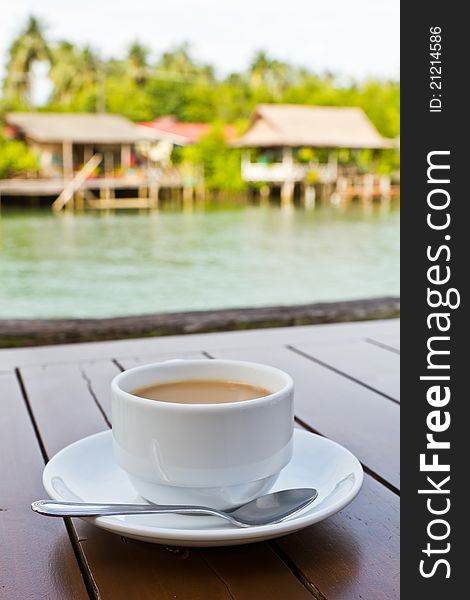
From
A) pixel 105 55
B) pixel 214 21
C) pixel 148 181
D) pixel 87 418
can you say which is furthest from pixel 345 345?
pixel 214 21

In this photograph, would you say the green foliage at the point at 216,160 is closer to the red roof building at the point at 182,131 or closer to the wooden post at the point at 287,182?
the red roof building at the point at 182,131

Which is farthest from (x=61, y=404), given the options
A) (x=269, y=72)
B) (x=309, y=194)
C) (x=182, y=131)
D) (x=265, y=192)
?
(x=269, y=72)

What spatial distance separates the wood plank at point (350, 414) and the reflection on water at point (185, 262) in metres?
4.60

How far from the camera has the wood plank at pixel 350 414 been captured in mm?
490

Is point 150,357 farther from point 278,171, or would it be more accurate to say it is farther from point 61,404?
point 278,171

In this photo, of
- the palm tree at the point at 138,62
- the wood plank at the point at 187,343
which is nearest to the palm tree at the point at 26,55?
the palm tree at the point at 138,62

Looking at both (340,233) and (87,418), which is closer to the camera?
(87,418)

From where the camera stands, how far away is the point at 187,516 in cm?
36

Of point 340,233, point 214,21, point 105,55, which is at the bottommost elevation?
point 340,233

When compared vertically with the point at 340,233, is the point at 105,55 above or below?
above

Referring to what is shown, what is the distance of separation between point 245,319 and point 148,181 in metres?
16.1

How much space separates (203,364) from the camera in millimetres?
417

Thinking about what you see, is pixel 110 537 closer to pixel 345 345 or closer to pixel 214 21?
pixel 345 345

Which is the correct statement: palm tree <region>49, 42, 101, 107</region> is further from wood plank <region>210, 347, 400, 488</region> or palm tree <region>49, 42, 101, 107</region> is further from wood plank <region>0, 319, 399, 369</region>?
wood plank <region>210, 347, 400, 488</region>
